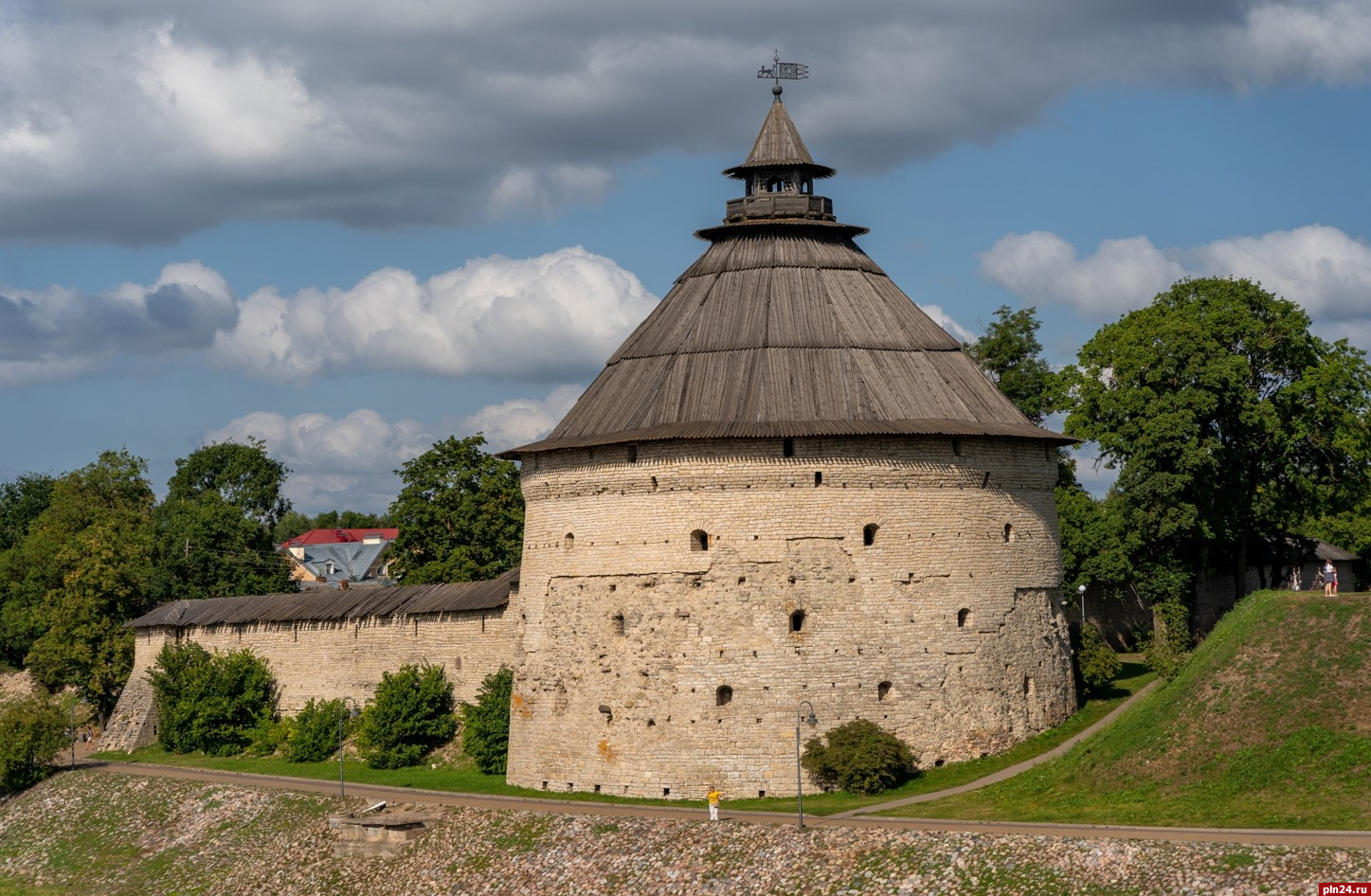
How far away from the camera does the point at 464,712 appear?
4491cm

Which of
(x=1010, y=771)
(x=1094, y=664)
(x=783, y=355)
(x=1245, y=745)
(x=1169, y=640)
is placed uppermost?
(x=783, y=355)

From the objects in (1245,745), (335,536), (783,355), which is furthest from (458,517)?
(335,536)

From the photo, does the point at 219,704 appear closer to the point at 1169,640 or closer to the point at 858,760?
the point at 858,760

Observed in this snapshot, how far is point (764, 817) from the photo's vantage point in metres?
34.1

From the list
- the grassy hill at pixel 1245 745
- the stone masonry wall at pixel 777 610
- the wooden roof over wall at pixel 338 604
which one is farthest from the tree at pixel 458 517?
the grassy hill at pixel 1245 745

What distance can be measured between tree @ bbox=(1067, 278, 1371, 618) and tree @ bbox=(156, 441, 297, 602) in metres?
34.2

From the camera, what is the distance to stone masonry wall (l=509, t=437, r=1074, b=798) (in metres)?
37.2

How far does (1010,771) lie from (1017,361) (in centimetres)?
2601

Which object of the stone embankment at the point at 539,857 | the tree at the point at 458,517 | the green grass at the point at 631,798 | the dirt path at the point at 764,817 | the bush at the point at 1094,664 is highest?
the tree at the point at 458,517

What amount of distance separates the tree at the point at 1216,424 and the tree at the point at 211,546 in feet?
112

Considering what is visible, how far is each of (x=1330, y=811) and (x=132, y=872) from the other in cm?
2696

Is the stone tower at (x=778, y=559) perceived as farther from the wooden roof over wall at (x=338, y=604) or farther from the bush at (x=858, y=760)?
the wooden roof over wall at (x=338, y=604)

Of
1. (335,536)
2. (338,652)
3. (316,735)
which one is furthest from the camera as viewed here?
(335,536)

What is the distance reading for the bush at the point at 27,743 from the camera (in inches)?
1967
